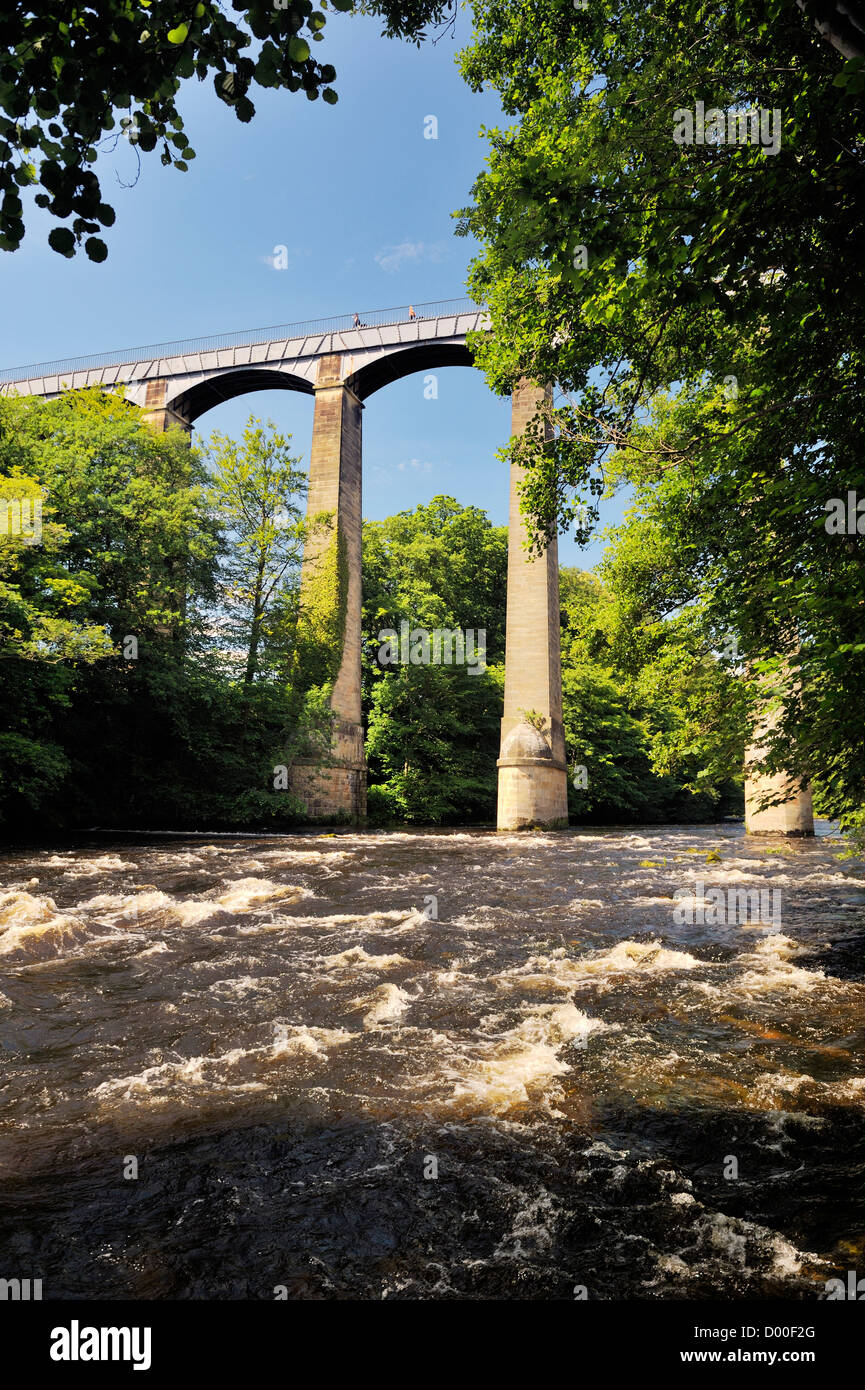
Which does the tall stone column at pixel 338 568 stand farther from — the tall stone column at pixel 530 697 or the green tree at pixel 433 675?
the tall stone column at pixel 530 697

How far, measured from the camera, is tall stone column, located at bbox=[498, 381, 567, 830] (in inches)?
1086

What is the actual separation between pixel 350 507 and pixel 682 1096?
106 feet

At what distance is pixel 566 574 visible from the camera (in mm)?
56250

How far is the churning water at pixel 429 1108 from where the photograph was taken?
9.12 feet

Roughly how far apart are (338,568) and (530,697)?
34.6ft

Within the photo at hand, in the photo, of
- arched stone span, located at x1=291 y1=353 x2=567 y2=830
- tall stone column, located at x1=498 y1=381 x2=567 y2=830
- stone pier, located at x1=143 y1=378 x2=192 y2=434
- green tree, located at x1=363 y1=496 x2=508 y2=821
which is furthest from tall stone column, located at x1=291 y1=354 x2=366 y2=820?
stone pier, located at x1=143 y1=378 x2=192 y2=434

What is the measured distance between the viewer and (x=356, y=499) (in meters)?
34.6

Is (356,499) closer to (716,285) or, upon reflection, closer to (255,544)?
(255,544)

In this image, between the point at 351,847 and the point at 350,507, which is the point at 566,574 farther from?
the point at 351,847

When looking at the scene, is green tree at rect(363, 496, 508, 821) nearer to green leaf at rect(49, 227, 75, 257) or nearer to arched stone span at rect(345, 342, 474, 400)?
arched stone span at rect(345, 342, 474, 400)

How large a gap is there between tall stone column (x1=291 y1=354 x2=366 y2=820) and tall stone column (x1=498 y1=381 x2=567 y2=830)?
7.16 m
